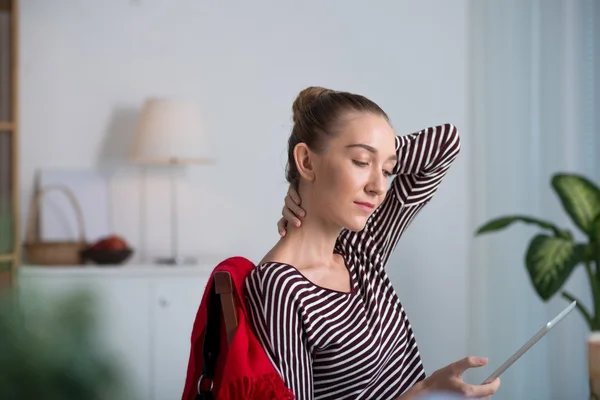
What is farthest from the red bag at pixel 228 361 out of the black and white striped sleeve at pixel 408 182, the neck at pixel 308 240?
the black and white striped sleeve at pixel 408 182

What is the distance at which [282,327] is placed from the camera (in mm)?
1147

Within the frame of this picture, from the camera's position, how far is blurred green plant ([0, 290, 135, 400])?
50 centimetres

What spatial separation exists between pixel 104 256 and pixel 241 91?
1.11 meters

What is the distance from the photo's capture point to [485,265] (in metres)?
4.30

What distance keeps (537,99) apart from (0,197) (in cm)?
254

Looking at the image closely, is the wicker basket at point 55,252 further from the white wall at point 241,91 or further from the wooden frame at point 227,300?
the wooden frame at point 227,300

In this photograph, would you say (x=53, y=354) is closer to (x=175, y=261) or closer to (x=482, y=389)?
(x=482, y=389)

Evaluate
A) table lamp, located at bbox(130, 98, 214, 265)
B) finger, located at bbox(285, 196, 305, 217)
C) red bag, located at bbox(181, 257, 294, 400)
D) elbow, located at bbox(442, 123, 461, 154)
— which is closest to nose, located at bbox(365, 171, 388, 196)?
finger, located at bbox(285, 196, 305, 217)

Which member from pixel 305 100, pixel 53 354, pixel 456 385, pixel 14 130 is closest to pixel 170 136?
pixel 14 130

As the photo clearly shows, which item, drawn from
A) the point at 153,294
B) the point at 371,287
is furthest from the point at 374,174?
the point at 153,294

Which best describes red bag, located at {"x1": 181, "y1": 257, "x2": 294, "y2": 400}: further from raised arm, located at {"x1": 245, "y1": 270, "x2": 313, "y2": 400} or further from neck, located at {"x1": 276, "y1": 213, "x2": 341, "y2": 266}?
neck, located at {"x1": 276, "y1": 213, "x2": 341, "y2": 266}

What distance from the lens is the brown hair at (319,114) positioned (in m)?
1.27

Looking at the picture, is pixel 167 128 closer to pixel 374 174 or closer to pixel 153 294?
pixel 153 294

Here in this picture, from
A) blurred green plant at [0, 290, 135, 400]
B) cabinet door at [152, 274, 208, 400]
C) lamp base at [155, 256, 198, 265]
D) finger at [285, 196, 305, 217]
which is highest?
finger at [285, 196, 305, 217]
